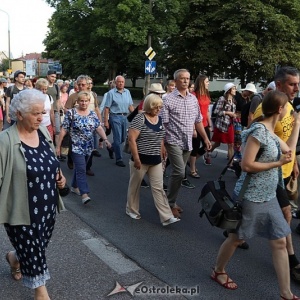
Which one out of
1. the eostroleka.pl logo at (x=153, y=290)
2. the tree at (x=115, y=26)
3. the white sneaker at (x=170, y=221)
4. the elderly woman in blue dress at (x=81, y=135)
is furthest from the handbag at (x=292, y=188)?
the tree at (x=115, y=26)

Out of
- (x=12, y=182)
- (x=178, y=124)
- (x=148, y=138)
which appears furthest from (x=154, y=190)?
(x=12, y=182)

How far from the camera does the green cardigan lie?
2.74 meters

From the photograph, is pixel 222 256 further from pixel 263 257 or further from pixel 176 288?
pixel 263 257

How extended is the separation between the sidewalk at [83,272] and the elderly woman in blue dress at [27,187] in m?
0.41

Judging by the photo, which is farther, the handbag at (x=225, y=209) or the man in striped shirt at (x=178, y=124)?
the man in striped shirt at (x=178, y=124)

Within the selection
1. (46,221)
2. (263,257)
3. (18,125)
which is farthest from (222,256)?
(18,125)

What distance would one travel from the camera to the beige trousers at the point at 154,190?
15.6 feet

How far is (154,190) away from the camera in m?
4.79

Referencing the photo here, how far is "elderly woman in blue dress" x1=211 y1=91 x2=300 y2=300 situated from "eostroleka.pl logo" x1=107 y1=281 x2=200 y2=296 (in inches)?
25.0

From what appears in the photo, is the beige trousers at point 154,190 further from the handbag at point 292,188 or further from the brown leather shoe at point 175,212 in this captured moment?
the handbag at point 292,188

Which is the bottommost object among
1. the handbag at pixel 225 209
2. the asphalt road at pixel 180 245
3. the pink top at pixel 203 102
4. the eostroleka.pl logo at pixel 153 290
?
the asphalt road at pixel 180 245

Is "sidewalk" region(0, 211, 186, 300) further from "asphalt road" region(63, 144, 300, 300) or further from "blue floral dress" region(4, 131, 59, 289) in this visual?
"blue floral dress" region(4, 131, 59, 289)

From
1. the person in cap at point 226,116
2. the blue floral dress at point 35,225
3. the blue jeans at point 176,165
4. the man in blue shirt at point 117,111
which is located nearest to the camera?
the blue floral dress at point 35,225

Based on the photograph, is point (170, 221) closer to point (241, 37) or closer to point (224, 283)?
point (224, 283)
